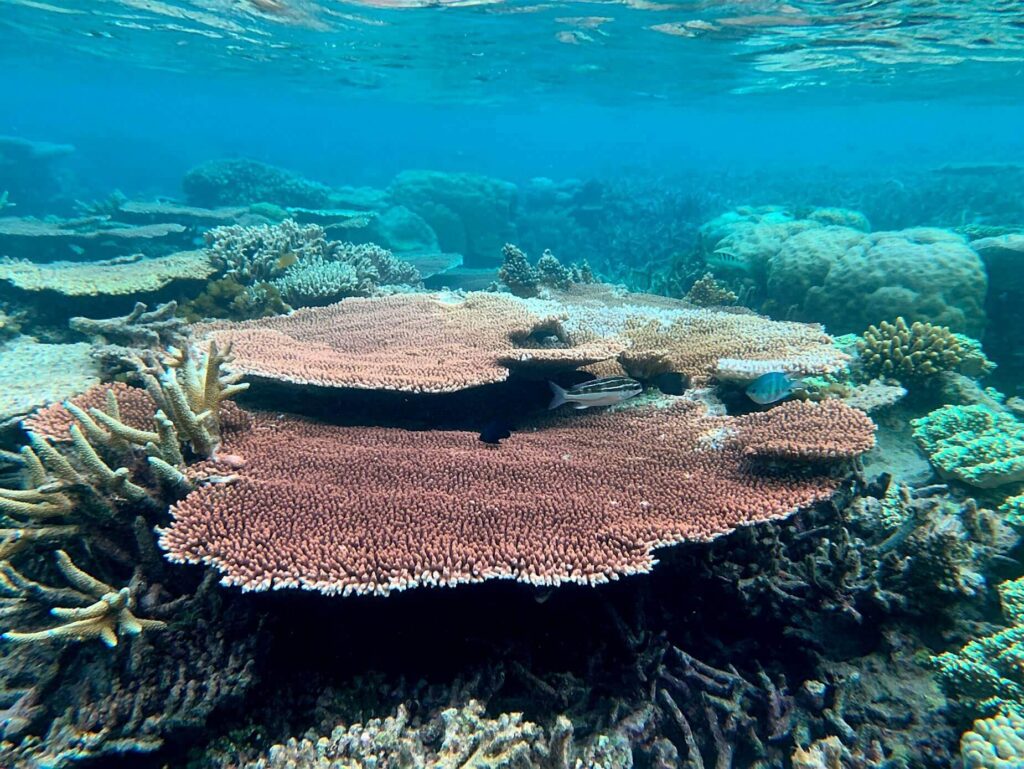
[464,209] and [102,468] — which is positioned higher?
[102,468]

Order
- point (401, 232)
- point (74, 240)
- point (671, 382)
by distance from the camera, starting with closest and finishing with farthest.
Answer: point (671, 382)
point (74, 240)
point (401, 232)

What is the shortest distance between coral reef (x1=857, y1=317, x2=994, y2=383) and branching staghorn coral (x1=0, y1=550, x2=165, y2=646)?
25.9 feet

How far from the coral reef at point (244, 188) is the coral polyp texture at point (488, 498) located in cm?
2266

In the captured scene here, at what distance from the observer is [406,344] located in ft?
17.8

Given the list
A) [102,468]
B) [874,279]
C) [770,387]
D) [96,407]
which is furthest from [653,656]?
[874,279]

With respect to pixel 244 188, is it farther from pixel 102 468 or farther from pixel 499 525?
pixel 499 525

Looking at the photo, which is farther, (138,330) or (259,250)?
(259,250)

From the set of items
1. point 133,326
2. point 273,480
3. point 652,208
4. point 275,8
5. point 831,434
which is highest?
point 275,8

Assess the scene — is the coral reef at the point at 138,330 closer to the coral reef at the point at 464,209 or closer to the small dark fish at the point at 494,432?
the small dark fish at the point at 494,432

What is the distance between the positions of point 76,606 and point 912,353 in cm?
857

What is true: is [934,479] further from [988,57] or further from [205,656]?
[988,57]

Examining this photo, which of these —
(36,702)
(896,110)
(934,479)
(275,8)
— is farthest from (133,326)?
(896,110)

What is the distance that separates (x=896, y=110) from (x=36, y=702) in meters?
67.8

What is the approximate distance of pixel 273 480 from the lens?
3.45 meters
